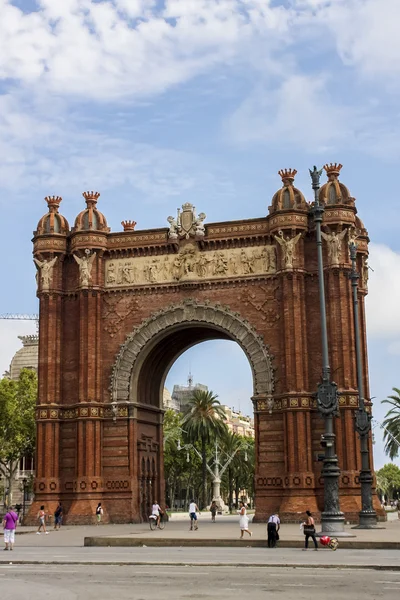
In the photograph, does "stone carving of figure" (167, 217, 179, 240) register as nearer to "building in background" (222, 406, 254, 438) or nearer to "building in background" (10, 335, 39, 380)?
"building in background" (10, 335, 39, 380)

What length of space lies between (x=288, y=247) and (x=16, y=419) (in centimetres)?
2637

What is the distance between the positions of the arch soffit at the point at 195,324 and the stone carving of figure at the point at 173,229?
3.42 m

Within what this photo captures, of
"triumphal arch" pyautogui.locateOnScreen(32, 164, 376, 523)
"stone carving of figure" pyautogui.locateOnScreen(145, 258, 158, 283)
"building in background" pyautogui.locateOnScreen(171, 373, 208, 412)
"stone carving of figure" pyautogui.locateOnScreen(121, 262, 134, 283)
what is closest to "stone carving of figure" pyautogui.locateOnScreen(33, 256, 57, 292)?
"triumphal arch" pyautogui.locateOnScreen(32, 164, 376, 523)

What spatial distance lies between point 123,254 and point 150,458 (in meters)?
11.1

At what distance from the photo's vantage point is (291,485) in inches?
1570

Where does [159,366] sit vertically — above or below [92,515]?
above

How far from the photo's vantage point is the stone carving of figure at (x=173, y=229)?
44.6 m

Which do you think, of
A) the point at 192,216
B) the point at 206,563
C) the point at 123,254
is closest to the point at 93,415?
the point at 123,254

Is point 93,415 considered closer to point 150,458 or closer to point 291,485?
point 150,458

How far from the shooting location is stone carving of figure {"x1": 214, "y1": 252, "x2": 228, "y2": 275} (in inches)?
1727

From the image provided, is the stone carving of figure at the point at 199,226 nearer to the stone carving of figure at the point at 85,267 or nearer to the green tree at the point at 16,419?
the stone carving of figure at the point at 85,267

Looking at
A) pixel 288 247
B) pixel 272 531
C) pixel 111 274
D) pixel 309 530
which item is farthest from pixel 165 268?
pixel 309 530

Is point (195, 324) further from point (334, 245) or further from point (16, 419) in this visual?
point (16, 419)

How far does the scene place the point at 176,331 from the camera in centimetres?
4550
